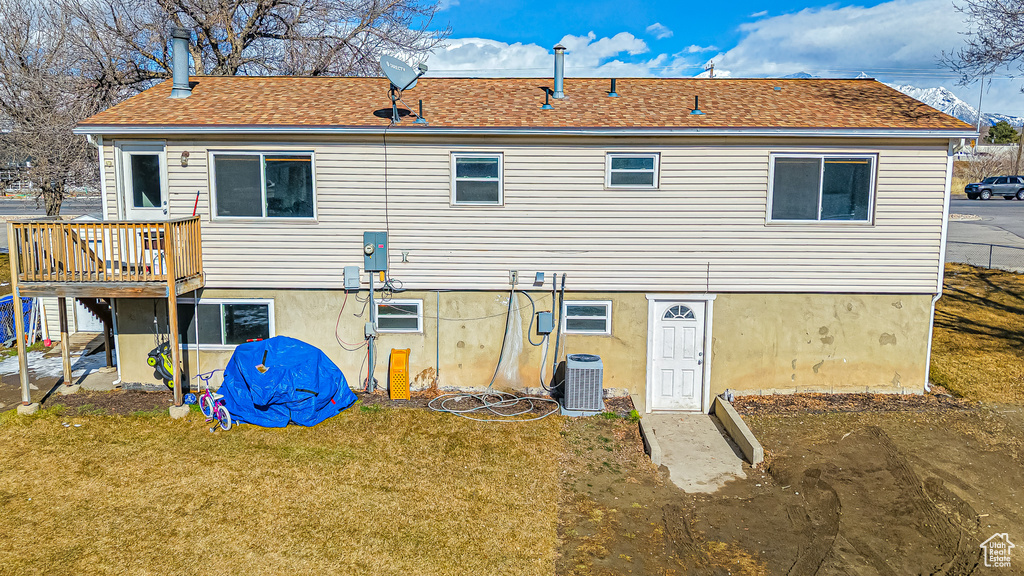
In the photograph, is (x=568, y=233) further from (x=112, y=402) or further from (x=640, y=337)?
(x=112, y=402)

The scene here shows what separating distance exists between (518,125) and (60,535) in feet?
26.3

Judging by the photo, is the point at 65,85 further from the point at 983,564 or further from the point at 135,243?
the point at 983,564

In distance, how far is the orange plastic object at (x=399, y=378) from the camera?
11.1m

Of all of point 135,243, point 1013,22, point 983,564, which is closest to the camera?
point 983,564

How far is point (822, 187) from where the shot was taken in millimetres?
10828

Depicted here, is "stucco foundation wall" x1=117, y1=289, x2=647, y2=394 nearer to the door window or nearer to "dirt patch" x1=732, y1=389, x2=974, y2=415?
the door window

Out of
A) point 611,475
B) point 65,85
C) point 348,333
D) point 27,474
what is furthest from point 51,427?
point 65,85

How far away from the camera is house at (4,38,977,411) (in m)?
10.8

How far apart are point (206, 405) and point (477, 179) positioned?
553 centimetres

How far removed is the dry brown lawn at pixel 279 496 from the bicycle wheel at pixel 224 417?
0.53ft

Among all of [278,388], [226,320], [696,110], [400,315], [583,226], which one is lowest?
[278,388]

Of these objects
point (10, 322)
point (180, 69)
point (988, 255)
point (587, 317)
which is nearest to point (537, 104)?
point (587, 317)

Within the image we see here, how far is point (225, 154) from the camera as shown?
10859 millimetres

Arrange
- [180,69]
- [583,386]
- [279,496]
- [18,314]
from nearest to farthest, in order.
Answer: [279,496]
[18,314]
[583,386]
[180,69]
